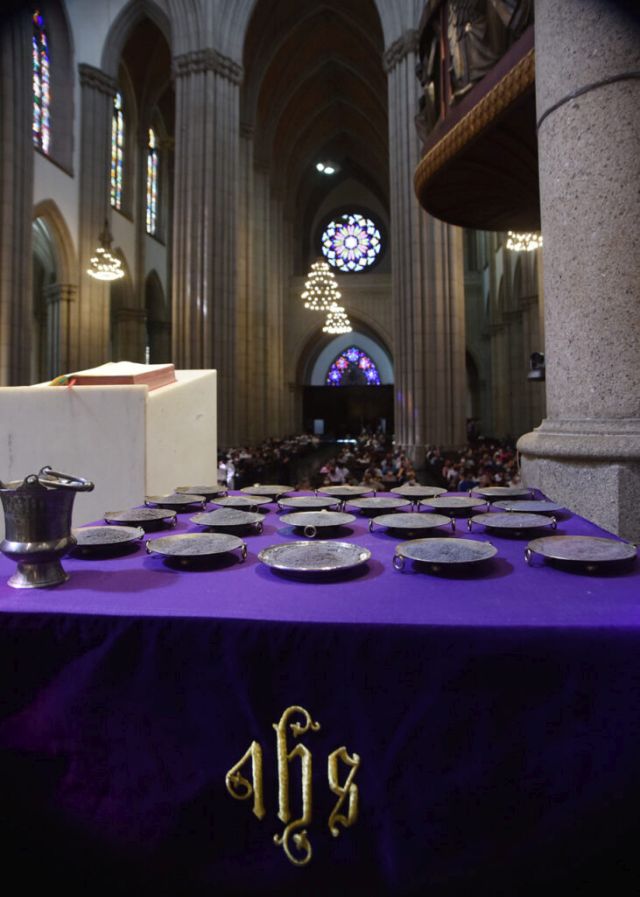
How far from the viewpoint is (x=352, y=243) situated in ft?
94.1

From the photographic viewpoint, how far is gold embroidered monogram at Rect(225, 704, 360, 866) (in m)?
1.15

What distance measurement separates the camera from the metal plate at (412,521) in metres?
1.84

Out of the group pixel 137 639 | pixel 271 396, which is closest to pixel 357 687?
pixel 137 639

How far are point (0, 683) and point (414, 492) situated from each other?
1791mm

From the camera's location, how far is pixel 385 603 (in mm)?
1183

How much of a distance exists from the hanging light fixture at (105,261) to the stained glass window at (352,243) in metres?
17.4

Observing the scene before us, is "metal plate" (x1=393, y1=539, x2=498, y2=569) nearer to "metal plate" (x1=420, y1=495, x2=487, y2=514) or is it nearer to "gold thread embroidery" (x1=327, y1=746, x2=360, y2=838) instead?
"gold thread embroidery" (x1=327, y1=746, x2=360, y2=838)

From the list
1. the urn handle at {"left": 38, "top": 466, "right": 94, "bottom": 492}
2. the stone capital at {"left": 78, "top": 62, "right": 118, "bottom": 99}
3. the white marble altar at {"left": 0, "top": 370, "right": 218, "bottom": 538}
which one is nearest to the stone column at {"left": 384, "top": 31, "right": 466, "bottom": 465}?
the stone capital at {"left": 78, "top": 62, "right": 118, "bottom": 99}

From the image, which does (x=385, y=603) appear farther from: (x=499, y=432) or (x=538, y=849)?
(x=499, y=432)

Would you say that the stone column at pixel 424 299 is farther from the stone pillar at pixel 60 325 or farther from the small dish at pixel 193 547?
the small dish at pixel 193 547

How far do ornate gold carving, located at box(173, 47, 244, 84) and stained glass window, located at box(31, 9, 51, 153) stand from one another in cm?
393

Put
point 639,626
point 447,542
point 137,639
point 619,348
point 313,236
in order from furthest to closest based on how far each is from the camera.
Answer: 1. point 313,236
2. point 619,348
3. point 447,542
4. point 137,639
5. point 639,626

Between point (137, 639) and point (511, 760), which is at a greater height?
point (137, 639)

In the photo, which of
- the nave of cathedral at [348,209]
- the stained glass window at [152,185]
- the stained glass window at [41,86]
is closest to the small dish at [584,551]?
the nave of cathedral at [348,209]
